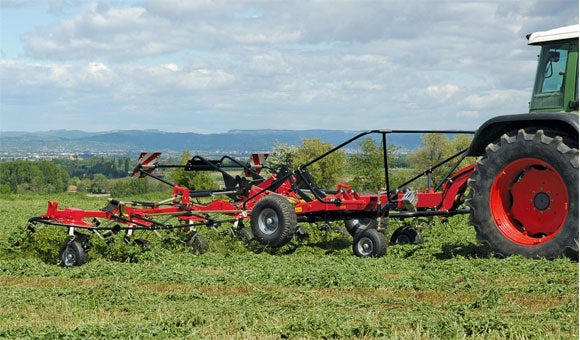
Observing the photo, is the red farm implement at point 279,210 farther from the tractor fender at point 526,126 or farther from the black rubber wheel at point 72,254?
the tractor fender at point 526,126

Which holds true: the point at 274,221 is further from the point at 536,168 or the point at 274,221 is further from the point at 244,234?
the point at 536,168

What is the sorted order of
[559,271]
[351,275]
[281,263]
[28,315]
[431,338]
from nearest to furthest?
[431,338], [28,315], [559,271], [351,275], [281,263]

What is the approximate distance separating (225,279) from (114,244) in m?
3.22

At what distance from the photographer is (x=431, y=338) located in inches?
217

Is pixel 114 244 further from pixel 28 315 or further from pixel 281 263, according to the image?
pixel 28 315

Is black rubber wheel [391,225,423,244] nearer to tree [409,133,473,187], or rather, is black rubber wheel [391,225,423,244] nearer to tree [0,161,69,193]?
tree [409,133,473,187]

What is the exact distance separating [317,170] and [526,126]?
40.6m

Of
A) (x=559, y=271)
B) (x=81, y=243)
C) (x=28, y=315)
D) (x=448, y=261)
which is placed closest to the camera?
(x=28, y=315)

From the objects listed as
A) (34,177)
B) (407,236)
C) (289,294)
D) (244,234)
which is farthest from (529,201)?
(34,177)

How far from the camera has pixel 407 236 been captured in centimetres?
1227

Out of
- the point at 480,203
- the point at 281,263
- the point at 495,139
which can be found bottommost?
the point at 281,263

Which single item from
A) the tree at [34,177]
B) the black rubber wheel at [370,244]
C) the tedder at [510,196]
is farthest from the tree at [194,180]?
the tree at [34,177]

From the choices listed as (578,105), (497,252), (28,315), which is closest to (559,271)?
(497,252)

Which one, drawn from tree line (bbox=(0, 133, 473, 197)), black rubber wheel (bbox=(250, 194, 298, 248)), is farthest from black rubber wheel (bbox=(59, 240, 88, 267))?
tree line (bbox=(0, 133, 473, 197))
